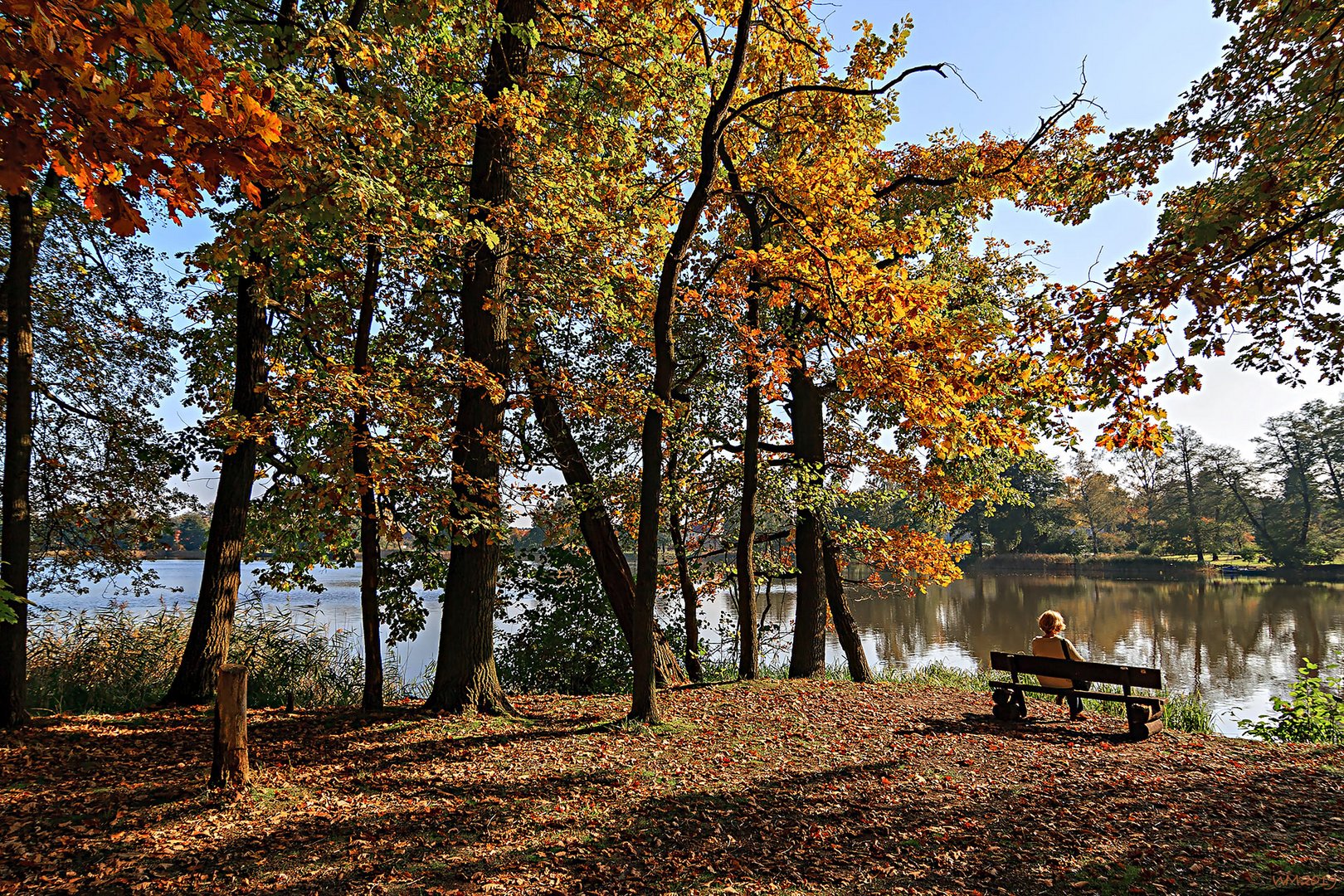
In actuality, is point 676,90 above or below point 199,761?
above

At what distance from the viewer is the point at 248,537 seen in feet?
28.0

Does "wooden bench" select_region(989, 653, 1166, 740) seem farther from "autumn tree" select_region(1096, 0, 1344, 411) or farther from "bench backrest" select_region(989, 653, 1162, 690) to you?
"autumn tree" select_region(1096, 0, 1344, 411)

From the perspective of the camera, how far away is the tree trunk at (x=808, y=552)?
11.2 m

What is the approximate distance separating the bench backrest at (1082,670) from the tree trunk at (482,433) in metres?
→ 5.63

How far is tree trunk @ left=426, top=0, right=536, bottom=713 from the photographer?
6883 millimetres

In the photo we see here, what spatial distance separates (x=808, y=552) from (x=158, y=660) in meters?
9.24

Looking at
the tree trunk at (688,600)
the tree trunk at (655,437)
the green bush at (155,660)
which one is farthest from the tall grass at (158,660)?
the tree trunk at (688,600)

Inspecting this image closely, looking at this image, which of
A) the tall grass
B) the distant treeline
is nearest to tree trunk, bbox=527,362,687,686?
the tall grass

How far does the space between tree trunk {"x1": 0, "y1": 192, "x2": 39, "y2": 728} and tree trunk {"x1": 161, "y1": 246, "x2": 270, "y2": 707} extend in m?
1.31

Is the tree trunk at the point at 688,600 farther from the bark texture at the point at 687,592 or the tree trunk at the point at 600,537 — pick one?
the tree trunk at the point at 600,537

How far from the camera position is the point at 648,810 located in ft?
15.4

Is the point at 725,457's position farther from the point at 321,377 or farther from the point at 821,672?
the point at 321,377

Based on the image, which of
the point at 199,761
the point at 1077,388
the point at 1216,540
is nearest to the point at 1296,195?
the point at 1077,388

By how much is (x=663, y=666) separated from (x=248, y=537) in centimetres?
564
